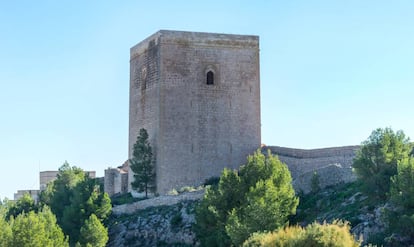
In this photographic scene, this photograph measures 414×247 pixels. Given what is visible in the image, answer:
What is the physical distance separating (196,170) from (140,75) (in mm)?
6800

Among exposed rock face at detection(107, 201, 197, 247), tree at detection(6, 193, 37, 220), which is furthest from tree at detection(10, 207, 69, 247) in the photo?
tree at detection(6, 193, 37, 220)

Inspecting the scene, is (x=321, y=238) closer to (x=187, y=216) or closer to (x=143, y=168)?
(x=187, y=216)

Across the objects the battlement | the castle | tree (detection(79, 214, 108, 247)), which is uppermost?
the battlement

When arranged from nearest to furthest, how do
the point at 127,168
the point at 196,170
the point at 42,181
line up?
the point at 196,170 < the point at 127,168 < the point at 42,181

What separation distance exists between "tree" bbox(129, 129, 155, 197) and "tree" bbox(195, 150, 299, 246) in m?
11.1

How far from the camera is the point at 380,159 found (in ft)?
111

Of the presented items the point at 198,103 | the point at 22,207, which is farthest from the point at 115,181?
the point at 198,103

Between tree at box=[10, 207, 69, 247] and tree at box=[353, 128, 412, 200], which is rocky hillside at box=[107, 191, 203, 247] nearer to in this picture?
tree at box=[10, 207, 69, 247]

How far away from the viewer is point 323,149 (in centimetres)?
4356

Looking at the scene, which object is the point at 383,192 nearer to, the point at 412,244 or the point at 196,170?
the point at 412,244

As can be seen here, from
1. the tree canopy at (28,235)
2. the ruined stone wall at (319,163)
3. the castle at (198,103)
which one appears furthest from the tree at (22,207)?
the ruined stone wall at (319,163)

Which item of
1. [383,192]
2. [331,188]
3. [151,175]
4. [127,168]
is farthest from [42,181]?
[383,192]

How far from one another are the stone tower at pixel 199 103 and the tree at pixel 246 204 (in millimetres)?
10606

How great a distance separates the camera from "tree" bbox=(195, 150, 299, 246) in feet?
103
